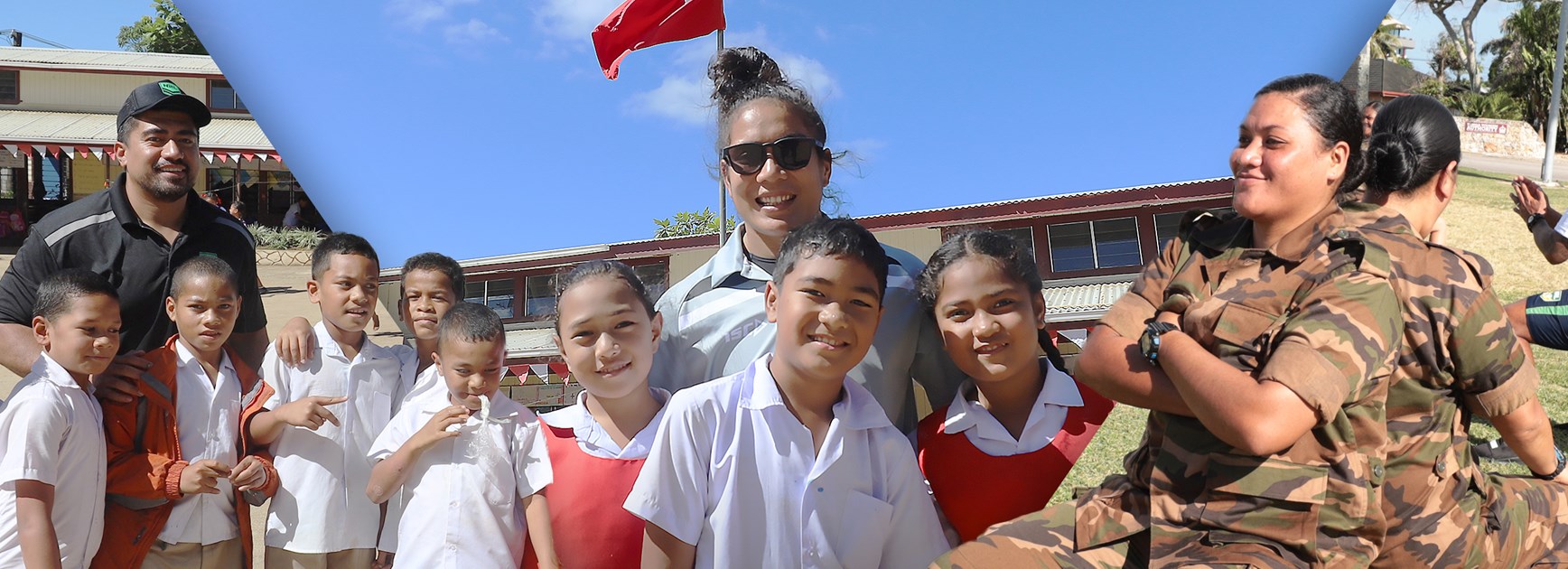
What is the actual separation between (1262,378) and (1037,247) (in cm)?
1033

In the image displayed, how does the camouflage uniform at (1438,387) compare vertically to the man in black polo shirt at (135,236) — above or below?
below

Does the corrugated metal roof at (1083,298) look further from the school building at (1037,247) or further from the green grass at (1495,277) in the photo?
the green grass at (1495,277)

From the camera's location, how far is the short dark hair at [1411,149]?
8.05ft

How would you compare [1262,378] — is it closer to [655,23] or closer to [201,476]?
[201,476]

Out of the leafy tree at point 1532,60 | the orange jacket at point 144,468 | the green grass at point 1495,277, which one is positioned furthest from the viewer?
the leafy tree at point 1532,60

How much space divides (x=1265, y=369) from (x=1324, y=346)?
108 mm

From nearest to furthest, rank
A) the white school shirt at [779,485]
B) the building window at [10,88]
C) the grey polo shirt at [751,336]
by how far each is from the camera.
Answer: the white school shirt at [779,485]
the grey polo shirt at [751,336]
the building window at [10,88]

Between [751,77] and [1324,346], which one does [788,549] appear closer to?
[1324,346]

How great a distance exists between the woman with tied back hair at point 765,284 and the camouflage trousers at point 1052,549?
59 cm

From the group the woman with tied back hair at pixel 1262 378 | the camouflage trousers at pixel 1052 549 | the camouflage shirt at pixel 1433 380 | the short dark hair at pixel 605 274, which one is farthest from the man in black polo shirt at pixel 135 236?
the camouflage shirt at pixel 1433 380

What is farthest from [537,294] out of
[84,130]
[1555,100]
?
[84,130]

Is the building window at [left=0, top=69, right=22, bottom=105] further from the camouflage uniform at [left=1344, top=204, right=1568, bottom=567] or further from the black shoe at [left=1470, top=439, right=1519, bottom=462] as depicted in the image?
the camouflage uniform at [left=1344, top=204, right=1568, bottom=567]

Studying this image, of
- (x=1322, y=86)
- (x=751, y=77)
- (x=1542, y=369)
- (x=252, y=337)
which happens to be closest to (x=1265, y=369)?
(x=1322, y=86)

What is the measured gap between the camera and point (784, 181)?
9.40ft
